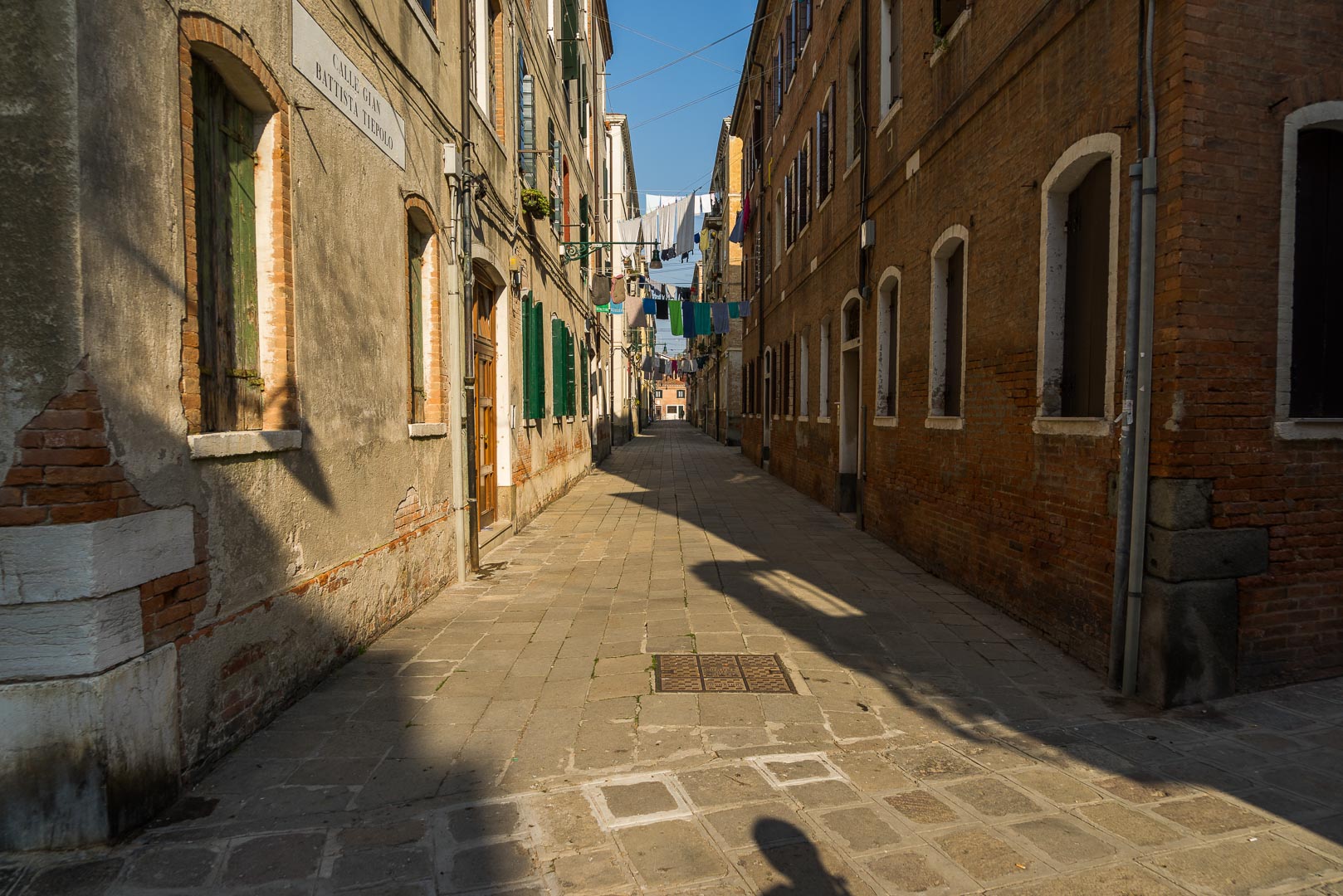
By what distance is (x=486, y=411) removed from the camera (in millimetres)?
8906

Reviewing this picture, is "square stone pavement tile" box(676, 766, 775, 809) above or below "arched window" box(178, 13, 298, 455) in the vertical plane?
below

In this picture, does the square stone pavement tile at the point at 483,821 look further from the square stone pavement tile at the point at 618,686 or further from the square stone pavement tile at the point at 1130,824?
the square stone pavement tile at the point at 1130,824

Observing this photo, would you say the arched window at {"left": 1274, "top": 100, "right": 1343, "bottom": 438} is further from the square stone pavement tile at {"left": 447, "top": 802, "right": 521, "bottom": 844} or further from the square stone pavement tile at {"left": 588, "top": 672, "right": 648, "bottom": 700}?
the square stone pavement tile at {"left": 447, "top": 802, "right": 521, "bottom": 844}

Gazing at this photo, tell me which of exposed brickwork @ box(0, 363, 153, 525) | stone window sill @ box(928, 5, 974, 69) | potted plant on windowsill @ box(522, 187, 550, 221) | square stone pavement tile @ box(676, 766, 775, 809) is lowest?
square stone pavement tile @ box(676, 766, 775, 809)

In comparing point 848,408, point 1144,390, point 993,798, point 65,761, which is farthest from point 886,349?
point 65,761

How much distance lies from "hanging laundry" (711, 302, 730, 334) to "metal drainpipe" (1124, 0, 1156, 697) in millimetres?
13127

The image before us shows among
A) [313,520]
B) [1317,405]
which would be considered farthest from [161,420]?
[1317,405]

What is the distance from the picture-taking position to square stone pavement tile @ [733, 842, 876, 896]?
2535 mm

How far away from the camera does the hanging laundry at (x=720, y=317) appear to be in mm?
17125

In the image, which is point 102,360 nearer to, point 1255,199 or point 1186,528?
point 1186,528

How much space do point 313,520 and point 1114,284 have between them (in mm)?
4735

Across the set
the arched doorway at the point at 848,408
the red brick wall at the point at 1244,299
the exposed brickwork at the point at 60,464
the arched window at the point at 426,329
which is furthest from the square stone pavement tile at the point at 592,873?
the arched doorway at the point at 848,408

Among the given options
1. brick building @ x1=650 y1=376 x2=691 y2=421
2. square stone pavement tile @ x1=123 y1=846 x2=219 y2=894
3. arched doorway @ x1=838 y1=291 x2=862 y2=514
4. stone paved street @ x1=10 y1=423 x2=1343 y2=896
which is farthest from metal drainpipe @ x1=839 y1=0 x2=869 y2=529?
brick building @ x1=650 y1=376 x2=691 y2=421

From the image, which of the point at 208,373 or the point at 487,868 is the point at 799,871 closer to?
the point at 487,868
